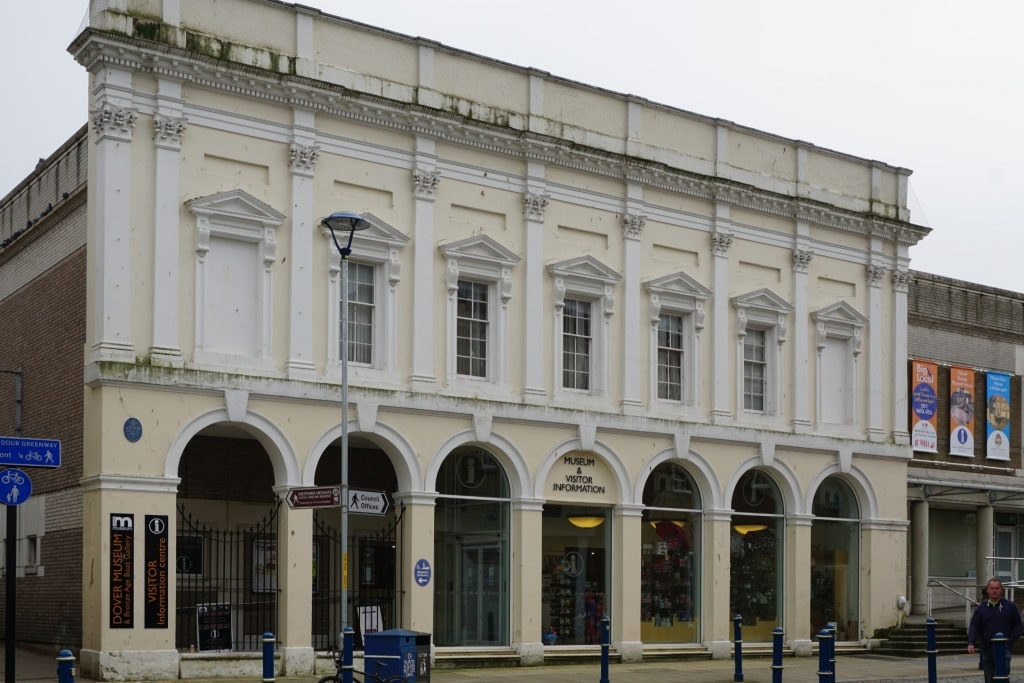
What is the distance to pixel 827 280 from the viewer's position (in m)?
33.4

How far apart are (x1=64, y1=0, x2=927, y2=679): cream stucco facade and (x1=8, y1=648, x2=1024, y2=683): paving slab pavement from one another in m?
0.85

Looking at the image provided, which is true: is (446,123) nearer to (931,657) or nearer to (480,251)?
(480,251)

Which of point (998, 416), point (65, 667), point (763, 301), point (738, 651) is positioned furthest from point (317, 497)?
point (998, 416)

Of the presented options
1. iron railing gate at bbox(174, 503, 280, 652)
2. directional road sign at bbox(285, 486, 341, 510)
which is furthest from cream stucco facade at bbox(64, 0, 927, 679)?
directional road sign at bbox(285, 486, 341, 510)

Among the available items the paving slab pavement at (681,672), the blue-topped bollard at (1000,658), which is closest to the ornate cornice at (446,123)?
the paving slab pavement at (681,672)

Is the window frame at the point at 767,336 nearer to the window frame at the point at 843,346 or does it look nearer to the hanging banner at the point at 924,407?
the window frame at the point at 843,346

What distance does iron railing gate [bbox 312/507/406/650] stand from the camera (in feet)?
89.4

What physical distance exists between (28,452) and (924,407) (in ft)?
81.6

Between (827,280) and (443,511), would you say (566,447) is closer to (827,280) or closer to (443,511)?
(443,511)

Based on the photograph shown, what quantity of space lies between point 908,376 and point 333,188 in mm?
16622

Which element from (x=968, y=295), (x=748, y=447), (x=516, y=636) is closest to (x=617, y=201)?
(x=748, y=447)

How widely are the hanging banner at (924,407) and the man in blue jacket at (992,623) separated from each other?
1641 centimetres

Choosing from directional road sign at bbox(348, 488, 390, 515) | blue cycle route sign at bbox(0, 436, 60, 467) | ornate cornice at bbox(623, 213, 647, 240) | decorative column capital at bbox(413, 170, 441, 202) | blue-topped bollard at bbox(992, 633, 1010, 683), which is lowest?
blue-topped bollard at bbox(992, 633, 1010, 683)

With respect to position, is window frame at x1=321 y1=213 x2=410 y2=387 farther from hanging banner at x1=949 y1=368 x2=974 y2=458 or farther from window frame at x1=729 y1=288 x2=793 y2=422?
hanging banner at x1=949 y1=368 x2=974 y2=458
